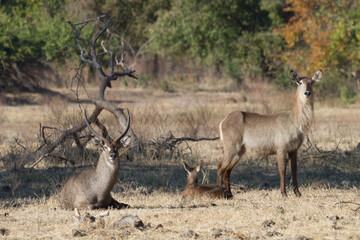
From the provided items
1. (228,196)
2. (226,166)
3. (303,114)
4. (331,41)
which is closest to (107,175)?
(228,196)

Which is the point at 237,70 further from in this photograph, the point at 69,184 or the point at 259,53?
the point at 69,184

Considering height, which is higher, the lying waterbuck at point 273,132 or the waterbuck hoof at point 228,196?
the lying waterbuck at point 273,132

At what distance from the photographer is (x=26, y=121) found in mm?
16062

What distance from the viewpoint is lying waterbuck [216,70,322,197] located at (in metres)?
8.23

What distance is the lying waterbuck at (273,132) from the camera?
8.23 m

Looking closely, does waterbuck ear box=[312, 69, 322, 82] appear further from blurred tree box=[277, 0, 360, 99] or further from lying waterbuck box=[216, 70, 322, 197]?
blurred tree box=[277, 0, 360, 99]

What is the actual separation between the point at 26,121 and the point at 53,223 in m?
10.2

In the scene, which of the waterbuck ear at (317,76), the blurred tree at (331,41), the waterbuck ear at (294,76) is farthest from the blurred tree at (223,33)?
the waterbuck ear at (294,76)

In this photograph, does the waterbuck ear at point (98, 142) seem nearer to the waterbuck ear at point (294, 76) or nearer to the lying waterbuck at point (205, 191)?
the lying waterbuck at point (205, 191)

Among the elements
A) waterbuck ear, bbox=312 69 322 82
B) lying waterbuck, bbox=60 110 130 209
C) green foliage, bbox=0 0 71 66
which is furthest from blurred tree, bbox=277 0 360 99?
lying waterbuck, bbox=60 110 130 209

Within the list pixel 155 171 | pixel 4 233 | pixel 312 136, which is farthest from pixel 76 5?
pixel 4 233

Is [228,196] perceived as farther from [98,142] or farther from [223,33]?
[223,33]

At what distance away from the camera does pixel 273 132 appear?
8.32m

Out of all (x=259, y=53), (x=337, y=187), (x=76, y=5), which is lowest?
(x=337, y=187)
